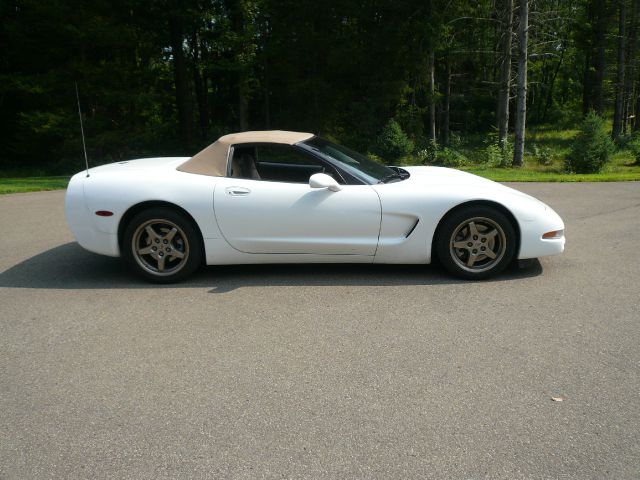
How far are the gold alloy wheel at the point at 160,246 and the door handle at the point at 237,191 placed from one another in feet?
1.90

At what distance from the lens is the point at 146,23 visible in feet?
87.1

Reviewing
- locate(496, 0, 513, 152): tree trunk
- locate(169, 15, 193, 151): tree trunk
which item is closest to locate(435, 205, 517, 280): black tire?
locate(496, 0, 513, 152): tree trunk

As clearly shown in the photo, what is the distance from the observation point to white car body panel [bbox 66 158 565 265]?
4.95 metres

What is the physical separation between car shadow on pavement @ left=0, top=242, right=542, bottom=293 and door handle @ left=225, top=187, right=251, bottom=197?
A: 803 mm

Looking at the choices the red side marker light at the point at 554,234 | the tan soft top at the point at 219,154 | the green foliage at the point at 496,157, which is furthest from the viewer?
the green foliage at the point at 496,157

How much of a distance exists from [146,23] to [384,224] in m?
25.5

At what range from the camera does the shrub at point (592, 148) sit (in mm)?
14906

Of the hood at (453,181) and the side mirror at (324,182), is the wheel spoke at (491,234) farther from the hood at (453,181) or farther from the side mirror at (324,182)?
the side mirror at (324,182)

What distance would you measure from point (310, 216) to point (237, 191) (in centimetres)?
70

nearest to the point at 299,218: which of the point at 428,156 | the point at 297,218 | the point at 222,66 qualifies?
the point at 297,218

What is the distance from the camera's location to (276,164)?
226 inches

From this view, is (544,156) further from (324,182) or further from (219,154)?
(219,154)

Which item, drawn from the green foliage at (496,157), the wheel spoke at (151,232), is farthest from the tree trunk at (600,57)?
the wheel spoke at (151,232)

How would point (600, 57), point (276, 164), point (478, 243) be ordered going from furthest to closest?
1. point (600, 57)
2. point (276, 164)
3. point (478, 243)
